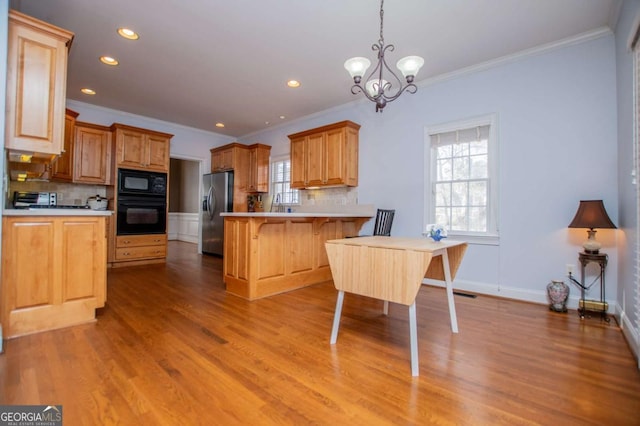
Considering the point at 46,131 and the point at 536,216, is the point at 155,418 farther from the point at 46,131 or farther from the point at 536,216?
the point at 536,216

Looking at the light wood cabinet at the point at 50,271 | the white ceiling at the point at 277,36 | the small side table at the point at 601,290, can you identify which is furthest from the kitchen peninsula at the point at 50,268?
the small side table at the point at 601,290

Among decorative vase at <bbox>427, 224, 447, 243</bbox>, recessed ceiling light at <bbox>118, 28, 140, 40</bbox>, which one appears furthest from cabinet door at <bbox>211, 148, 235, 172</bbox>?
decorative vase at <bbox>427, 224, 447, 243</bbox>

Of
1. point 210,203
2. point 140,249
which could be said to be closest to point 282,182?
point 210,203

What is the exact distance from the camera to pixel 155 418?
1.30m

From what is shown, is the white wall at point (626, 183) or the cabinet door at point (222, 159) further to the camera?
the cabinet door at point (222, 159)

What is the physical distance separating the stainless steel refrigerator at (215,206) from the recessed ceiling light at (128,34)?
313 centimetres

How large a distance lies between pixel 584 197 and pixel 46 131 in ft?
15.8

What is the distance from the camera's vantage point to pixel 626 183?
2.41m

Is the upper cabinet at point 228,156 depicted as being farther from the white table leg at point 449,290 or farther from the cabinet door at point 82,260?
the white table leg at point 449,290

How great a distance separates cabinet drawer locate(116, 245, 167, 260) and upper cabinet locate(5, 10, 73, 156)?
9.97ft

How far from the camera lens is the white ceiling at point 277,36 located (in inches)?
99.5

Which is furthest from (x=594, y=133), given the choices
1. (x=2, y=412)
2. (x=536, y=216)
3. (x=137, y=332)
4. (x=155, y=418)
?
(x=2, y=412)

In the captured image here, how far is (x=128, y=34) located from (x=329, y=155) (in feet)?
9.44

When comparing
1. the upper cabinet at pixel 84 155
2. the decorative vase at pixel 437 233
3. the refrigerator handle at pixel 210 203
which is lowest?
the decorative vase at pixel 437 233
